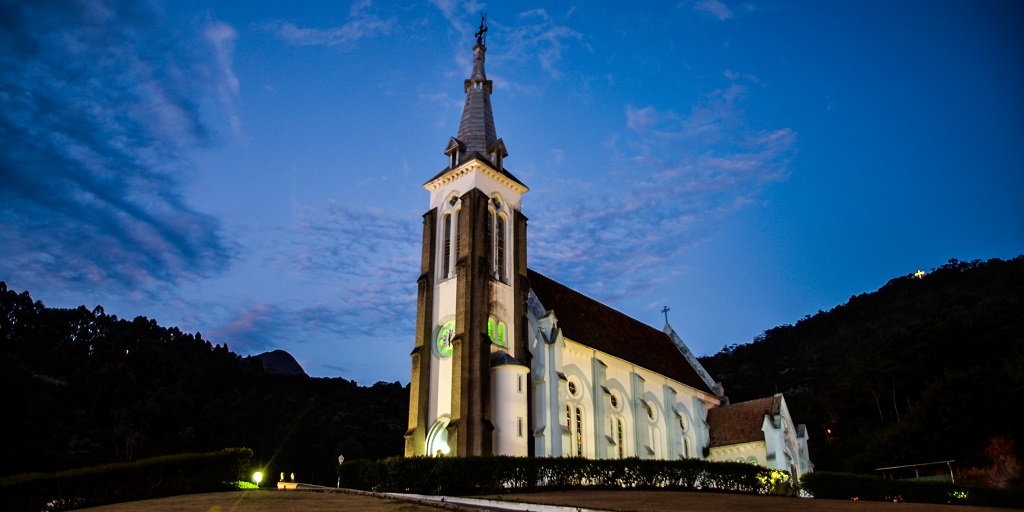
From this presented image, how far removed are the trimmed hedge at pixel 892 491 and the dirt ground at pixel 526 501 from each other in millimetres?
5336

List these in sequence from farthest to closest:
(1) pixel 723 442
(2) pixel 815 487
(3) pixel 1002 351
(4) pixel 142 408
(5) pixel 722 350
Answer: (5) pixel 722 350, (4) pixel 142 408, (3) pixel 1002 351, (1) pixel 723 442, (2) pixel 815 487

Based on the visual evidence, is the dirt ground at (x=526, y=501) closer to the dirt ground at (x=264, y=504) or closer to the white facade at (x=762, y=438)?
the dirt ground at (x=264, y=504)

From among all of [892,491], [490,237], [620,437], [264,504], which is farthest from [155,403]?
[892,491]

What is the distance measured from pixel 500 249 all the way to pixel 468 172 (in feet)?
14.0

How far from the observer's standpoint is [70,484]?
18891 millimetres

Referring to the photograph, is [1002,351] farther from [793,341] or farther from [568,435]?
[793,341]

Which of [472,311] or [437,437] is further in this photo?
[472,311]

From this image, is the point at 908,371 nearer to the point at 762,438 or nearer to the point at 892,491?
the point at 762,438

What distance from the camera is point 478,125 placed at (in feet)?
133

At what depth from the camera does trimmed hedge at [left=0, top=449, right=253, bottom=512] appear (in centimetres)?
1784

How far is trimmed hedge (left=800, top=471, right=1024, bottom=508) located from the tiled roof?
13.3 metres

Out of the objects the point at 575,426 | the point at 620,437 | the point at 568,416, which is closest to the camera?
the point at 568,416

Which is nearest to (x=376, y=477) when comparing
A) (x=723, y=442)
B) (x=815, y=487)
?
(x=815, y=487)

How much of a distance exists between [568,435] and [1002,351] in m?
43.3
